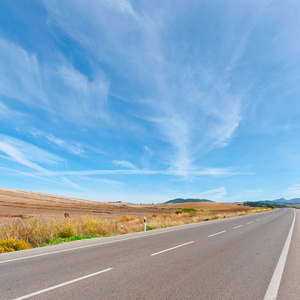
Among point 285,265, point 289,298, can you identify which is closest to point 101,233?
point 285,265

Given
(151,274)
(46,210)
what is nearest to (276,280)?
(151,274)

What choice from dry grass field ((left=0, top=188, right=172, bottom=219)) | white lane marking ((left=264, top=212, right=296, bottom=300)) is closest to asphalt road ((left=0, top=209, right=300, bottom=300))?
white lane marking ((left=264, top=212, right=296, bottom=300))

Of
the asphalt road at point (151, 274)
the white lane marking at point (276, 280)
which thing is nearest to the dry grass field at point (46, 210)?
the asphalt road at point (151, 274)

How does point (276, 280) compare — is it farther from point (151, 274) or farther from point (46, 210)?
point (46, 210)

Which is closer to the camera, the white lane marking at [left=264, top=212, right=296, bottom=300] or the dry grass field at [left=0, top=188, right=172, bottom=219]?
the white lane marking at [left=264, top=212, right=296, bottom=300]

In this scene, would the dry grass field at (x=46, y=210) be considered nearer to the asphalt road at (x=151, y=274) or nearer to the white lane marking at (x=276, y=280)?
the asphalt road at (x=151, y=274)

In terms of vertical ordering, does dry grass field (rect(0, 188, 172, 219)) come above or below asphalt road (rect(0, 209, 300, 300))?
above

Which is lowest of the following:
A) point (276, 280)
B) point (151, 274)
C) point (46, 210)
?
point (276, 280)

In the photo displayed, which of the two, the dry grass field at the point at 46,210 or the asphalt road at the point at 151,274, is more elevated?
the dry grass field at the point at 46,210

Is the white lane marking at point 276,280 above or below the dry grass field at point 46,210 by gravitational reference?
below

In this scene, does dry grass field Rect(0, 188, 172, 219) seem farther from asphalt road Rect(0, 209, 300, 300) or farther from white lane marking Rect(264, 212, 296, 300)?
white lane marking Rect(264, 212, 296, 300)

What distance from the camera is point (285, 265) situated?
6.71 metres

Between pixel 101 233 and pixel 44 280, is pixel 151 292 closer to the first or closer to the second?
pixel 44 280

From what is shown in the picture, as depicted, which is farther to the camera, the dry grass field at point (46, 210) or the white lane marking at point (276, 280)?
the dry grass field at point (46, 210)
